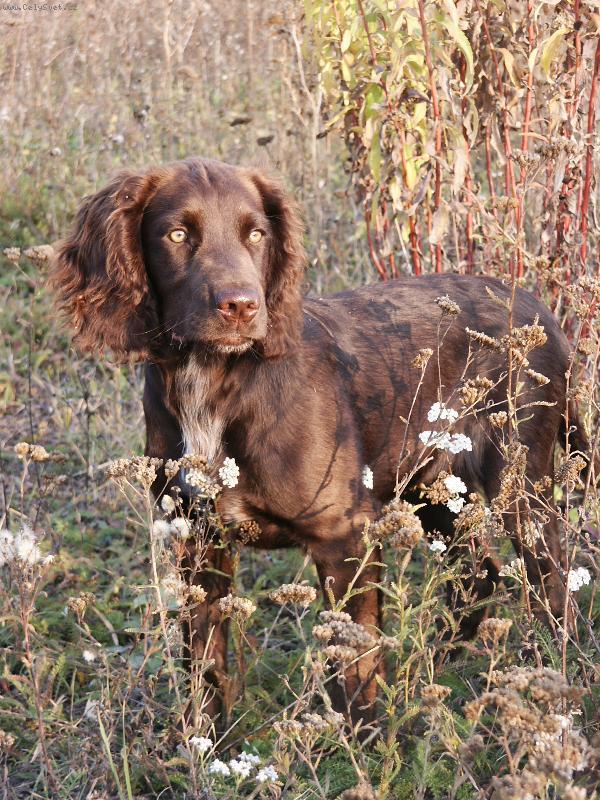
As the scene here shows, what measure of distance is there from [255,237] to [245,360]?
37 centimetres

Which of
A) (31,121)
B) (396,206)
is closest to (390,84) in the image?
(396,206)

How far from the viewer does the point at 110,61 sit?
722 cm

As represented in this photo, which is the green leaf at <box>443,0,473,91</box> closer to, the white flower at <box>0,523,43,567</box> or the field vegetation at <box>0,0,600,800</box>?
the field vegetation at <box>0,0,600,800</box>

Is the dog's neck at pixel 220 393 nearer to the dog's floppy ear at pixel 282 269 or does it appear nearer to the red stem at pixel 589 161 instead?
the dog's floppy ear at pixel 282 269

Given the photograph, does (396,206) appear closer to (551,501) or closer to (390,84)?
(390,84)

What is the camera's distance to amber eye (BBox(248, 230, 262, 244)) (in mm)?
3134

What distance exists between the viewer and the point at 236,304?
277 cm

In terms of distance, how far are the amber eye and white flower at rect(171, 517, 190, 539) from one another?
0.90 m

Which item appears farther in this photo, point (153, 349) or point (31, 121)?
point (31, 121)

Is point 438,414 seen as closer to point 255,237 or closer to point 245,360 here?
point 245,360

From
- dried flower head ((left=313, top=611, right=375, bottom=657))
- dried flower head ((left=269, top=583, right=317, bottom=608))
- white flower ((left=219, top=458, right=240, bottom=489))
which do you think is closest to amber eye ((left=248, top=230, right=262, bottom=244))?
white flower ((left=219, top=458, right=240, bottom=489))

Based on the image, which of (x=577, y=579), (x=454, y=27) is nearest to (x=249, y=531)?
(x=577, y=579)

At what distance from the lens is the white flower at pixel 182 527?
8.62 ft

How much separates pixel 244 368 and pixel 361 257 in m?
3.19
